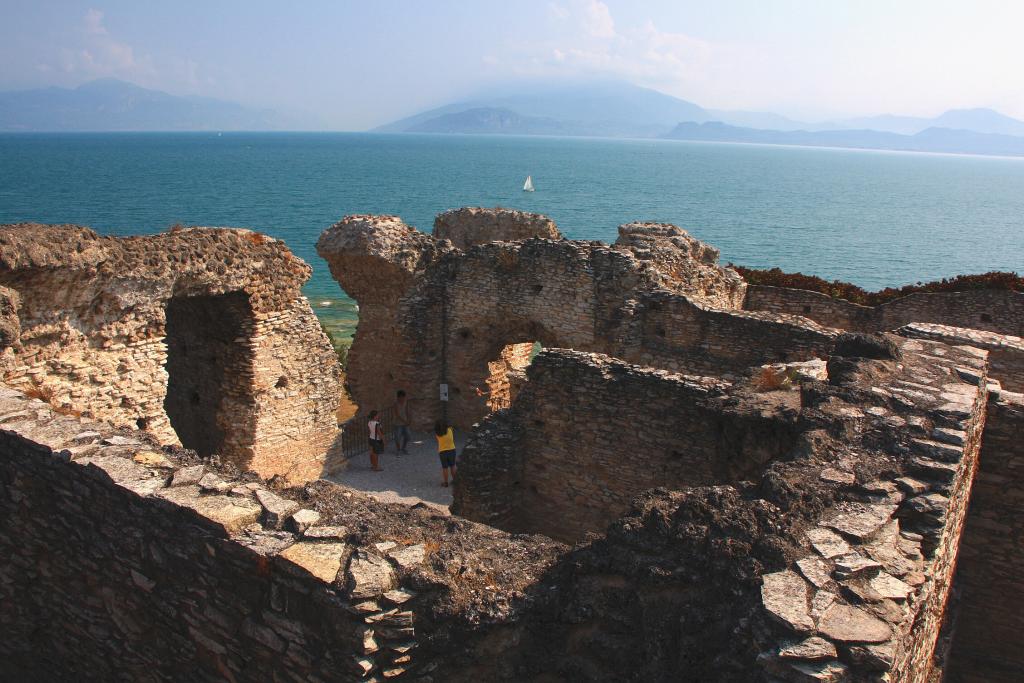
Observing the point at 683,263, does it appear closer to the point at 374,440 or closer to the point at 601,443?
the point at 374,440

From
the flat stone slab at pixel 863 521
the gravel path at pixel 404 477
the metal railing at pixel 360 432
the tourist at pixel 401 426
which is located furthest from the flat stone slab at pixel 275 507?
the tourist at pixel 401 426

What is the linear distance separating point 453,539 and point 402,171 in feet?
456

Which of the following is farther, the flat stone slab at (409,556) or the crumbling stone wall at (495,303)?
the crumbling stone wall at (495,303)

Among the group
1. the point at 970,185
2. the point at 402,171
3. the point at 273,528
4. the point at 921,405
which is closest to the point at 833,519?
the point at 921,405

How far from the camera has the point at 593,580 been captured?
4.43 meters

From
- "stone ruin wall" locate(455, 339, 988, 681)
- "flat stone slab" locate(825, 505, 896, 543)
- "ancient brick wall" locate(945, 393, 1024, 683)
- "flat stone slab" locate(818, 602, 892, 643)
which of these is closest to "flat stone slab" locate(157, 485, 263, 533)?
"stone ruin wall" locate(455, 339, 988, 681)

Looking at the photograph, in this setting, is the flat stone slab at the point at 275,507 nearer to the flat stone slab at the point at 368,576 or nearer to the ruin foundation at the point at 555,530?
the ruin foundation at the point at 555,530

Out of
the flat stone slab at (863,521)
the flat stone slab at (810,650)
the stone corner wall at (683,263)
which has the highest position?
the stone corner wall at (683,263)

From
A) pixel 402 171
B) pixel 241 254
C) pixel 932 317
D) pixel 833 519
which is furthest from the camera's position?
pixel 402 171

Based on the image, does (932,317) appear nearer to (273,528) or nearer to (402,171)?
(273,528)

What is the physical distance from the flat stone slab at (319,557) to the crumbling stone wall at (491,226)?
53.2ft

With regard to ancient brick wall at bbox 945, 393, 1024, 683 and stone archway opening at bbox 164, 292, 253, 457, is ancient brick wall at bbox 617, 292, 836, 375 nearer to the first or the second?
ancient brick wall at bbox 945, 393, 1024, 683

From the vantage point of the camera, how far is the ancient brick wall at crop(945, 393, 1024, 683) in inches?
277

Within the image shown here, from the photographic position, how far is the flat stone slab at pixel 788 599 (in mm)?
3590
